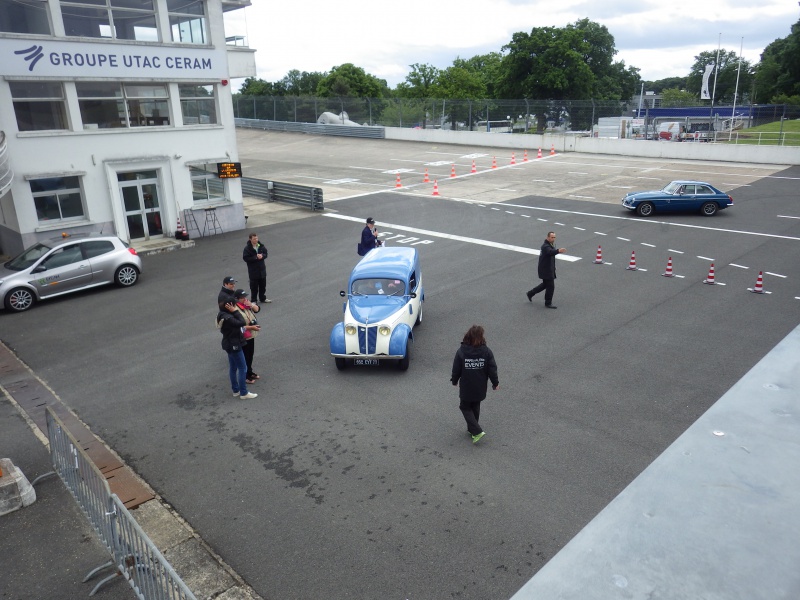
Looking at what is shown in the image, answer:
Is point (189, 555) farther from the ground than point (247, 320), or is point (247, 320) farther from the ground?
point (247, 320)

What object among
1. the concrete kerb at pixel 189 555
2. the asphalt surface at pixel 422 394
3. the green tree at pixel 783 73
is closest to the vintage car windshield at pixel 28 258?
the asphalt surface at pixel 422 394

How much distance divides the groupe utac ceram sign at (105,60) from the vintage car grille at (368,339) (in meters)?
14.2

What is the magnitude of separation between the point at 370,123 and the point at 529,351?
48.5m

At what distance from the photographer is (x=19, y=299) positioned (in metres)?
14.7

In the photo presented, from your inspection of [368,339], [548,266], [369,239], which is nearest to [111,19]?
[369,239]

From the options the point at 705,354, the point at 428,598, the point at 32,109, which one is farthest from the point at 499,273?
the point at 32,109

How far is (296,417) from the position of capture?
9312mm

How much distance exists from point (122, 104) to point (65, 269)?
718 cm

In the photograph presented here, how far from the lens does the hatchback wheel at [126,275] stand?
16.4m

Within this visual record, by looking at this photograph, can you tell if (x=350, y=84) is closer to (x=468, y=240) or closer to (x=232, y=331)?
(x=468, y=240)

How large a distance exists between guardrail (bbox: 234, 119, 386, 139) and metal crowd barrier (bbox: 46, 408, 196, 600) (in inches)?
1954

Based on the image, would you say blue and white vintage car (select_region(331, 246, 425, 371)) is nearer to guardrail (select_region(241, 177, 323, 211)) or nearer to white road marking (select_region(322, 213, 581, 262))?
white road marking (select_region(322, 213, 581, 262))

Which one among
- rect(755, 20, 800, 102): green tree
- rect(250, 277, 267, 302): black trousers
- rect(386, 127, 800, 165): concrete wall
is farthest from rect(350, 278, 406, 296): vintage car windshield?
rect(755, 20, 800, 102): green tree

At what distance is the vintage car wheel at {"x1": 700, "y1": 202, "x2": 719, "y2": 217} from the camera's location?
22.8 meters
